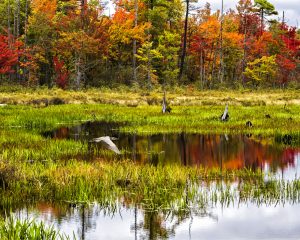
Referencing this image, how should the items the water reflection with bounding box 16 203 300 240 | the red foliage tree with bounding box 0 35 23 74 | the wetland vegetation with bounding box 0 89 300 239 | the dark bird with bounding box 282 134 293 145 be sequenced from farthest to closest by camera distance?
the red foliage tree with bounding box 0 35 23 74, the dark bird with bounding box 282 134 293 145, the wetland vegetation with bounding box 0 89 300 239, the water reflection with bounding box 16 203 300 240

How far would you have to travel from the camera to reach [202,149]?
16109 millimetres

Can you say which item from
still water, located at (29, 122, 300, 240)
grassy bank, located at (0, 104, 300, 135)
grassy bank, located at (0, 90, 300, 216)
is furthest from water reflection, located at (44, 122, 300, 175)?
still water, located at (29, 122, 300, 240)

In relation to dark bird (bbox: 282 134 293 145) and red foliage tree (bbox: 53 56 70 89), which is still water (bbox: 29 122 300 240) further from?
red foliage tree (bbox: 53 56 70 89)

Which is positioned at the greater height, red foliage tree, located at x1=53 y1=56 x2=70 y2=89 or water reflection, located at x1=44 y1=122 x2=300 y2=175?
red foliage tree, located at x1=53 y1=56 x2=70 y2=89

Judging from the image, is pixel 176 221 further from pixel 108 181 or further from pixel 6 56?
pixel 6 56

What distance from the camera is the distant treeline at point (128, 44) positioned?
150ft

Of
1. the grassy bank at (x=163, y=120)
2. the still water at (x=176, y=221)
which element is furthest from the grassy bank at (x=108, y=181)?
the grassy bank at (x=163, y=120)

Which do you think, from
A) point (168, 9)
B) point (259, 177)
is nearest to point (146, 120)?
point (259, 177)

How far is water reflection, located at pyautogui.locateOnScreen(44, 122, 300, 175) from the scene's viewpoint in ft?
44.3

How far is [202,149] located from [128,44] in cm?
4026

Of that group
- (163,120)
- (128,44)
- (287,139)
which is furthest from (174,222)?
(128,44)

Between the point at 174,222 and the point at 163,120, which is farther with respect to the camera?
the point at 163,120

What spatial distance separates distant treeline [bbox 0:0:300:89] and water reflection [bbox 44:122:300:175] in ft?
85.8

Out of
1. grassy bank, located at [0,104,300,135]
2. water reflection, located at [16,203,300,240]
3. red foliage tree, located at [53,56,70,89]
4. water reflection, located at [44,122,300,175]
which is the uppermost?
red foliage tree, located at [53,56,70,89]
